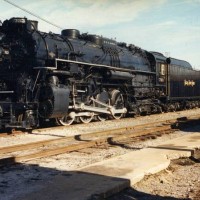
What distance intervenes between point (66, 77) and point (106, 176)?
8.87 metres

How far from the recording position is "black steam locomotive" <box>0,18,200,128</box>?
43.9 ft

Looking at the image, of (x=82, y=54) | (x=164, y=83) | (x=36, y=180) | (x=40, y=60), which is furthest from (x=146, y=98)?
(x=36, y=180)

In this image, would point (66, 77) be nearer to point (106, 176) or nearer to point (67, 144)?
point (67, 144)

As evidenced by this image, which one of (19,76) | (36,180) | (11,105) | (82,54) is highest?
(82,54)

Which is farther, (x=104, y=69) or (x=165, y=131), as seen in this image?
(x=104, y=69)

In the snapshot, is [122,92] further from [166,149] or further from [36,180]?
[36,180]

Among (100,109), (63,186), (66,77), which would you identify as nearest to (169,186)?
(63,186)

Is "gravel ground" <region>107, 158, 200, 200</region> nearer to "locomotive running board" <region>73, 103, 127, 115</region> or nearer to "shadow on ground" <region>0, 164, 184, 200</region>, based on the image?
"shadow on ground" <region>0, 164, 184, 200</region>

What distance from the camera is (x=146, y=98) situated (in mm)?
21750

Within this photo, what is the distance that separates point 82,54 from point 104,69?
198cm

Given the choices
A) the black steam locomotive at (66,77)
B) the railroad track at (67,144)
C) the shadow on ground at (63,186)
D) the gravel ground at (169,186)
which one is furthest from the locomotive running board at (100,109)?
the shadow on ground at (63,186)

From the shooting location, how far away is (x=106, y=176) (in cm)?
644

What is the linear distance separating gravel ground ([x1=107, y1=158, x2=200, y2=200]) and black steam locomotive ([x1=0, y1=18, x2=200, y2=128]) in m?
6.35

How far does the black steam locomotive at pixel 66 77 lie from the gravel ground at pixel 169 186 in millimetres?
6350
